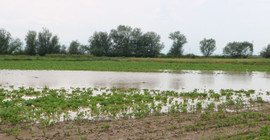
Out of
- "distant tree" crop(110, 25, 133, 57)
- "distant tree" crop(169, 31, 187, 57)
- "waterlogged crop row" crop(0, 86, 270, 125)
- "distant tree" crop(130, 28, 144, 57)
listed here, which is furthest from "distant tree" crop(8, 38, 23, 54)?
"waterlogged crop row" crop(0, 86, 270, 125)

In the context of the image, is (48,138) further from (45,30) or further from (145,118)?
(45,30)

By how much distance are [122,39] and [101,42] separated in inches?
407

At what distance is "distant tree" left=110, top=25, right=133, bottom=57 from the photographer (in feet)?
348

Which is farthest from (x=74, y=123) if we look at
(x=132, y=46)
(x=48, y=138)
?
(x=132, y=46)

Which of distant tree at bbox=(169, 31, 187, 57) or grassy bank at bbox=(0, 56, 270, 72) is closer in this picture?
grassy bank at bbox=(0, 56, 270, 72)

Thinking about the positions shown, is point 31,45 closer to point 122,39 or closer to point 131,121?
point 122,39

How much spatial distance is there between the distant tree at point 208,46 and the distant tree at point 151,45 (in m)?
43.5

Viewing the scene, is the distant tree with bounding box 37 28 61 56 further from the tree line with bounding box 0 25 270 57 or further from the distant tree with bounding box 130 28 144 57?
the distant tree with bounding box 130 28 144 57

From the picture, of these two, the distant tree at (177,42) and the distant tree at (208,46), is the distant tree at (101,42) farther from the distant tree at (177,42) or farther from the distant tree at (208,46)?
the distant tree at (208,46)

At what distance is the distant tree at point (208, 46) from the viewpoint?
141m

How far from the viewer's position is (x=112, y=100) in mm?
12250

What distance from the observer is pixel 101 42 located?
107 metres

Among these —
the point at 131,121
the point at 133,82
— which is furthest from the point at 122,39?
the point at 131,121

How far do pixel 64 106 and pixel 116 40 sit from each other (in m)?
101
